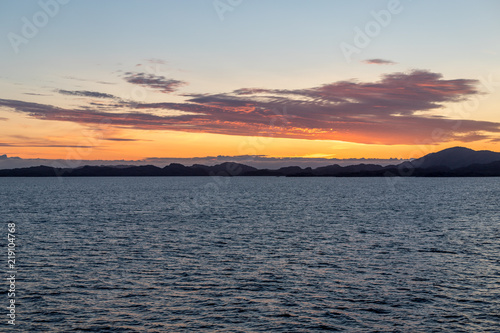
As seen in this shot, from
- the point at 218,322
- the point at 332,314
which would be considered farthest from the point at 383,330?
the point at 218,322

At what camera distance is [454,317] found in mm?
28266

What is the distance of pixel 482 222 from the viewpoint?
265 ft

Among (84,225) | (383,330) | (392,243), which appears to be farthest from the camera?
(84,225)

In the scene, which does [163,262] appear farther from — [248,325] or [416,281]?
[416,281]

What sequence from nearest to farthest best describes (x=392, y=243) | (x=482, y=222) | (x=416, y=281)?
(x=416, y=281) < (x=392, y=243) < (x=482, y=222)

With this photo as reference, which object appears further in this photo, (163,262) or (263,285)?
(163,262)

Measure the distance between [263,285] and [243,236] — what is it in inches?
1076

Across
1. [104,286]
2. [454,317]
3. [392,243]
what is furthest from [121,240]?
[454,317]

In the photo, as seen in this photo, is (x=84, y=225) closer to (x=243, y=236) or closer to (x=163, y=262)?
(x=243, y=236)

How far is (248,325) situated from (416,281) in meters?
18.6

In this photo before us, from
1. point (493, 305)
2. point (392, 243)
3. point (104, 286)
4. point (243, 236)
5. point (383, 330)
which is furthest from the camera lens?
point (243, 236)

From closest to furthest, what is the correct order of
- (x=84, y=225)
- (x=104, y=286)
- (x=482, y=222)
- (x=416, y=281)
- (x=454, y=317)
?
(x=454, y=317), (x=104, y=286), (x=416, y=281), (x=84, y=225), (x=482, y=222)

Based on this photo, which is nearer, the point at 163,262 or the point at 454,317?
the point at 454,317

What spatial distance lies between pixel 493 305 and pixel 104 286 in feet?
102
